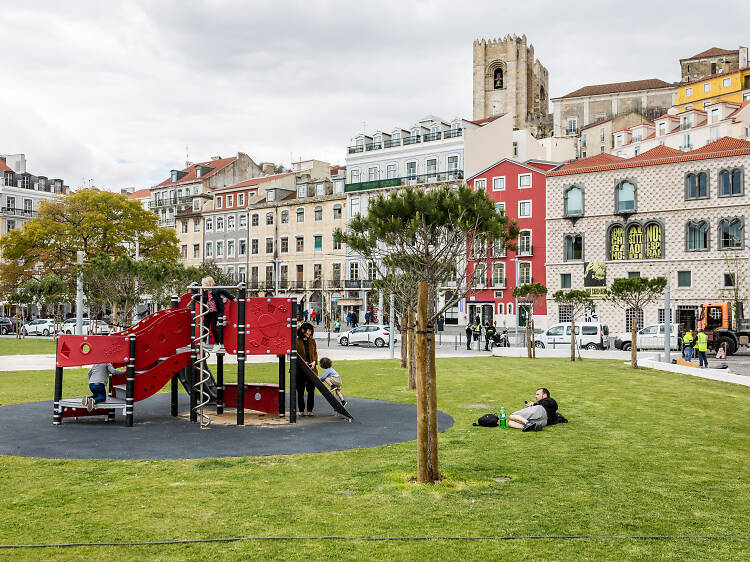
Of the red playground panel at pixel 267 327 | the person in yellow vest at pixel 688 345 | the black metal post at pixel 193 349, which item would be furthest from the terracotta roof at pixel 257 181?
the red playground panel at pixel 267 327

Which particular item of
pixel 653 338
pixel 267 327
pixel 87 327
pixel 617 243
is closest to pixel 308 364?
pixel 267 327

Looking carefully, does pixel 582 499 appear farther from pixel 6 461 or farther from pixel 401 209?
pixel 401 209

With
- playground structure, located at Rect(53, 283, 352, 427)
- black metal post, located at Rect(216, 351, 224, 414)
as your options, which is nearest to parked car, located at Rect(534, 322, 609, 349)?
black metal post, located at Rect(216, 351, 224, 414)

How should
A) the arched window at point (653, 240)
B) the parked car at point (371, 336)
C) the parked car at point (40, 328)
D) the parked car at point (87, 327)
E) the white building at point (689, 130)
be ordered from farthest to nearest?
1. the white building at point (689, 130)
2. the parked car at point (40, 328)
3. the arched window at point (653, 240)
4. the parked car at point (87, 327)
5. the parked car at point (371, 336)

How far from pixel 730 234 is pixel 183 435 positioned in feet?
162

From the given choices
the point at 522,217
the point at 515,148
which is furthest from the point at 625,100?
the point at 522,217

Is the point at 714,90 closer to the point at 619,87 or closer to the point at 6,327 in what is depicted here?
the point at 619,87

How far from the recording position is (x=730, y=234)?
52.7 metres

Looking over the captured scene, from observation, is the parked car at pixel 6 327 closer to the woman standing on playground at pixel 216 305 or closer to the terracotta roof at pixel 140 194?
the terracotta roof at pixel 140 194

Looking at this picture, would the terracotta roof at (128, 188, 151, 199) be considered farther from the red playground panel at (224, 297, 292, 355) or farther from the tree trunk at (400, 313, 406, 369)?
the red playground panel at (224, 297, 292, 355)

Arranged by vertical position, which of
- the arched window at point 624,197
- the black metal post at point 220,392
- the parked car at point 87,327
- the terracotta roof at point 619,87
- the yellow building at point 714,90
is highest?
the terracotta roof at point 619,87

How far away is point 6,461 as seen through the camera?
33.9ft

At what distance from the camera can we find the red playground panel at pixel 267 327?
1412 cm

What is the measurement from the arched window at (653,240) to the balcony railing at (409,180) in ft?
56.3
